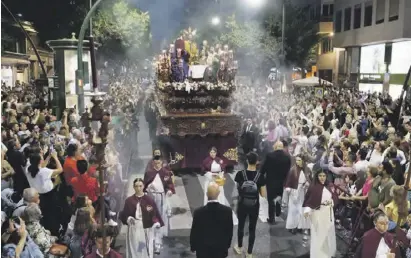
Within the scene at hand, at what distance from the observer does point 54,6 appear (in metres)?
34.4

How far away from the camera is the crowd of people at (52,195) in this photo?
541 cm

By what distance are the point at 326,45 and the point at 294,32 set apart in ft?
30.4

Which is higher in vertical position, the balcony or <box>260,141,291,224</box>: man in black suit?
the balcony

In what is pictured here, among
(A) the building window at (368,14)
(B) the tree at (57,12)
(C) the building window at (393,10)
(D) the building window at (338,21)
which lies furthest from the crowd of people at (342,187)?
(D) the building window at (338,21)

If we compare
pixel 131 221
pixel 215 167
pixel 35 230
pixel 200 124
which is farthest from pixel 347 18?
Result: pixel 35 230

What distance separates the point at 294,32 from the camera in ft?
134

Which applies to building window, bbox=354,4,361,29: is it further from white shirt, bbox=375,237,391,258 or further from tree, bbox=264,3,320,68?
white shirt, bbox=375,237,391,258

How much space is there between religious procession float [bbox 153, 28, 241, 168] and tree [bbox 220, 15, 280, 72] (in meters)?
26.9

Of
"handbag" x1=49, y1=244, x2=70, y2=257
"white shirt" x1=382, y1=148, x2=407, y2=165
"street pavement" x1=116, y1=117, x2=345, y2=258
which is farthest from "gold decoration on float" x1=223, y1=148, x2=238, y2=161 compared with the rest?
"handbag" x1=49, y1=244, x2=70, y2=257

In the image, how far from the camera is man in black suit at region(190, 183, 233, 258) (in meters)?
6.45

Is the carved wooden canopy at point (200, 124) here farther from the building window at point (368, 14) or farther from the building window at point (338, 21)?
the building window at point (338, 21)

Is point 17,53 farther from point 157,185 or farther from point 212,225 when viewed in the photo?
point 212,225

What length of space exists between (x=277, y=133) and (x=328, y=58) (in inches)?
1434

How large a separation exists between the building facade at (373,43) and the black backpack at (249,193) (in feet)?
83.6
